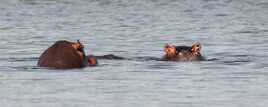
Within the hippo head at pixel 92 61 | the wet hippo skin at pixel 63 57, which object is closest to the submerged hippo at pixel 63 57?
the wet hippo skin at pixel 63 57

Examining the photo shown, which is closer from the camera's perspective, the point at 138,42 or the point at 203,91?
the point at 203,91

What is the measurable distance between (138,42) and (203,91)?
9492 mm

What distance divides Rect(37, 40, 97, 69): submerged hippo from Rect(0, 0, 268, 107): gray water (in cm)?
23

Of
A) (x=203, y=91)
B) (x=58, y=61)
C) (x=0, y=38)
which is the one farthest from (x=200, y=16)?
(x=203, y=91)

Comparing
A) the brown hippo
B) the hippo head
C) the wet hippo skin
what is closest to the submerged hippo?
the wet hippo skin

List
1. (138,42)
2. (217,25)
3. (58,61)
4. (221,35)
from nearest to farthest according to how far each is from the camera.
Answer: (58,61) → (138,42) → (221,35) → (217,25)

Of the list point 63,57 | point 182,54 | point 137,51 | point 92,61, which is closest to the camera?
point 63,57

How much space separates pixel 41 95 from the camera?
17.6 meters

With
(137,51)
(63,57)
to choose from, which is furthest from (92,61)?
(137,51)

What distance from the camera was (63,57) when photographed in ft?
69.3

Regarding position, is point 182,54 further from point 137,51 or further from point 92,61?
point 137,51

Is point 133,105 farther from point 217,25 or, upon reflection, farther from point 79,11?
point 79,11

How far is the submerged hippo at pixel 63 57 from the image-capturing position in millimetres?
21047

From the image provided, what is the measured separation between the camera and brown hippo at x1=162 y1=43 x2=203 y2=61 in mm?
23016
